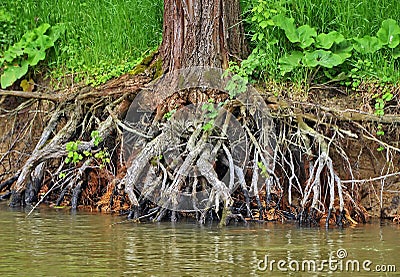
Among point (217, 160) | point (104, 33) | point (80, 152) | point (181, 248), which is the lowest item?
point (181, 248)

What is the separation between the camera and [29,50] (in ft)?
32.4

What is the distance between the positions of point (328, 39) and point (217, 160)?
1583mm

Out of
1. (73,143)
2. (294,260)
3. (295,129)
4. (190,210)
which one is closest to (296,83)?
(295,129)

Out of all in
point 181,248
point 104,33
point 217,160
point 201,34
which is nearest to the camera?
point 181,248

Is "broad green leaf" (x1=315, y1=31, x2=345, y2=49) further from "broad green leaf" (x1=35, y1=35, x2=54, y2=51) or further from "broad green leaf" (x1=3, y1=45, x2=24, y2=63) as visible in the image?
"broad green leaf" (x1=3, y1=45, x2=24, y2=63)

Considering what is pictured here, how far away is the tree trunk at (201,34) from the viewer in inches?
332

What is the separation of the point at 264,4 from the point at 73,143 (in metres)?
2.32

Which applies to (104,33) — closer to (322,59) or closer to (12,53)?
(12,53)

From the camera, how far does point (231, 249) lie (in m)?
6.29

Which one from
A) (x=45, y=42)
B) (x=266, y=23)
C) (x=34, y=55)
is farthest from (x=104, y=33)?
(x=266, y=23)

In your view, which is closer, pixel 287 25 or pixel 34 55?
pixel 287 25

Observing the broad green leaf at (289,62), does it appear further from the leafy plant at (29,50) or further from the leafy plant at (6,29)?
the leafy plant at (6,29)

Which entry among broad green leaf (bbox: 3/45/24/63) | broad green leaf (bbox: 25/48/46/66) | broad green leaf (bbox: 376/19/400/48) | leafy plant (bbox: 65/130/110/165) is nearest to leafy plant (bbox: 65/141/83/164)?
leafy plant (bbox: 65/130/110/165)

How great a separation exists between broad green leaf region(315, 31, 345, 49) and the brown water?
181 centimetres
